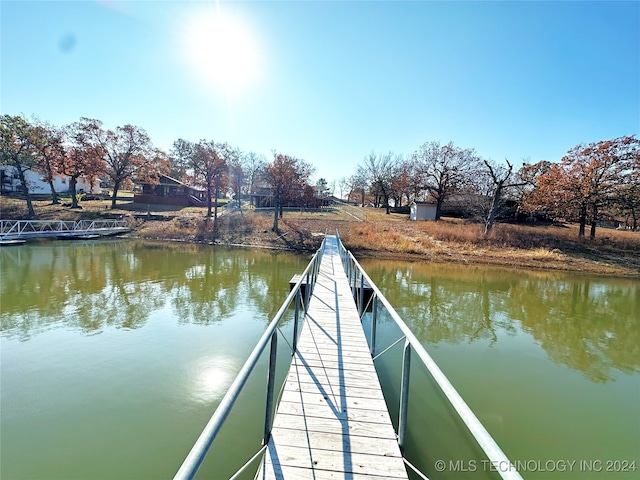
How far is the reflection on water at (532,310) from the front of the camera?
7526 mm

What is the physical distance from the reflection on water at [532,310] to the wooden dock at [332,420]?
3.86 meters

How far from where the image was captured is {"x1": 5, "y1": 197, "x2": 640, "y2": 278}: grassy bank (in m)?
20.6

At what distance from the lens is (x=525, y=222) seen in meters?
33.5

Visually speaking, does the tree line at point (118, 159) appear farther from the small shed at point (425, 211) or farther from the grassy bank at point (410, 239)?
the small shed at point (425, 211)

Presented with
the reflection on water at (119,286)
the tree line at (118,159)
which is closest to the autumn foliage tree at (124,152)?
the tree line at (118,159)

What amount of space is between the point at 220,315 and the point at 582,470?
7.95m

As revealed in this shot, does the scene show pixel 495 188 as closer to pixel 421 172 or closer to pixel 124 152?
pixel 421 172

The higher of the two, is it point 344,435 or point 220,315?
point 344,435

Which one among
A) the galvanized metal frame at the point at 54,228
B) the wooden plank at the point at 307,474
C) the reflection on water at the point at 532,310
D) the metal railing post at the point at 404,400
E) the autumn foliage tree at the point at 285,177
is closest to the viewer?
the wooden plank at the point at 307,474

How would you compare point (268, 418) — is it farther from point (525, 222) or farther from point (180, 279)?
A: point (525, 222)

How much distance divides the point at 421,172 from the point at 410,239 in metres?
12.8

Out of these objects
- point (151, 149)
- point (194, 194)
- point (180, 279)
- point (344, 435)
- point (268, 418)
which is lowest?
point (180, 279)

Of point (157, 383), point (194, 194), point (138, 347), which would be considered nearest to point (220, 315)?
point (138, 347)

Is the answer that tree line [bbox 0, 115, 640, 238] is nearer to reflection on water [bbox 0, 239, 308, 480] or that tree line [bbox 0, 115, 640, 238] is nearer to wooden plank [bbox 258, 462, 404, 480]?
reflection on water [bbox 0, 239, 308, 480]
